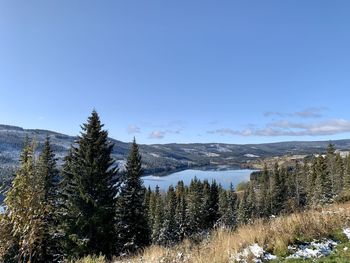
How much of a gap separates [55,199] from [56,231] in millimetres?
3629

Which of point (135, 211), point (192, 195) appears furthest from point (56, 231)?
point (192, 195)

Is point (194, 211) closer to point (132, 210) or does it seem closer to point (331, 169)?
point (331, 169)

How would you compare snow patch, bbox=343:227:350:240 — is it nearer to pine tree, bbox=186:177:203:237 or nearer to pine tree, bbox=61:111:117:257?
pine tree, bbox=61:111:117:257

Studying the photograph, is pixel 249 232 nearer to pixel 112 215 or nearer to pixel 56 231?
pixel 112 215

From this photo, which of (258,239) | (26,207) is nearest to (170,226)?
(258,239)

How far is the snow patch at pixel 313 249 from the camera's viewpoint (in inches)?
306

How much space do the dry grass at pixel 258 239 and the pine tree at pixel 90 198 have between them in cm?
1749

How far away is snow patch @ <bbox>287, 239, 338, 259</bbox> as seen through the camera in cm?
777

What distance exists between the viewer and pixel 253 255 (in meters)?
7.67

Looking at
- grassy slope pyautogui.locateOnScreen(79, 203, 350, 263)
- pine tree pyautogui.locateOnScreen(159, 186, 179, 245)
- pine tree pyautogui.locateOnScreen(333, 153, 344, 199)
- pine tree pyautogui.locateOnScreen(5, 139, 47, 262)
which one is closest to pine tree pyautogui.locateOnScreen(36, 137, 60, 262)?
grassy slope pyautogui.locateOnScreen(79, 203, 350, 263)

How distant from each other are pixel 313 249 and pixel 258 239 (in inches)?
50.7

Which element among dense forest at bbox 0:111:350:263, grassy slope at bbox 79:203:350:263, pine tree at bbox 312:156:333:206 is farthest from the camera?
pine tree at bbox 312:156:333:206

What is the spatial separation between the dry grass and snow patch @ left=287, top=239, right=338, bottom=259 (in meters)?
0.22

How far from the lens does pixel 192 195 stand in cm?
6812
